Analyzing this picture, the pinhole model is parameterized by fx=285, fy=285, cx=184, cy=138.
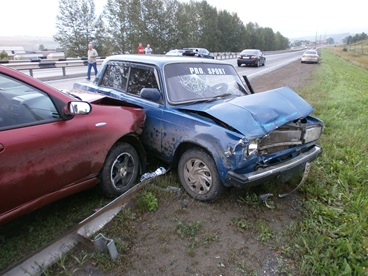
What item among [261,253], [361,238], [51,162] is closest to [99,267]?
[51,162]

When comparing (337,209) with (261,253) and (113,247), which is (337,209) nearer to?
(261,253)

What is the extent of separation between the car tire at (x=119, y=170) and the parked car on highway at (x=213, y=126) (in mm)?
444

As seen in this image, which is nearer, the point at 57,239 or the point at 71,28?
the point at 57,239

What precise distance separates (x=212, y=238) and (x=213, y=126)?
121 centimetres

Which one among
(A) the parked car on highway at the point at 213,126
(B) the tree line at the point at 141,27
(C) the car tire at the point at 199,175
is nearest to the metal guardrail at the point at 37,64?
(A) the parked car on highway at the point at 213,126

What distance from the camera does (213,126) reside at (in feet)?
10.6

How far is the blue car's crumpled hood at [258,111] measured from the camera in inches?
125

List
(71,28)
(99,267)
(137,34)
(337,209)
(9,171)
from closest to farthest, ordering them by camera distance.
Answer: (9,171)
(99,267)
(337,209)
(71,28)
(137,34)

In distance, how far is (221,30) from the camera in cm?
6538

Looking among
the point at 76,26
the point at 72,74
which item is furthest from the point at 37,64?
the point at 76,26

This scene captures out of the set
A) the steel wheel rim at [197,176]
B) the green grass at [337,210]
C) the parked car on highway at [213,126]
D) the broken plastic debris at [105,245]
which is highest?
the parked car on highway at [213,126]

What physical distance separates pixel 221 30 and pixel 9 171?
68.5 m

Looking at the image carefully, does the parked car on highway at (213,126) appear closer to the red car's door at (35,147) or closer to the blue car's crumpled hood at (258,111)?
the blue car's crumpled hood at (258,111)

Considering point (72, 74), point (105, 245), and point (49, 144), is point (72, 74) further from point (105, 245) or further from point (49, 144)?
point (105, 245)
